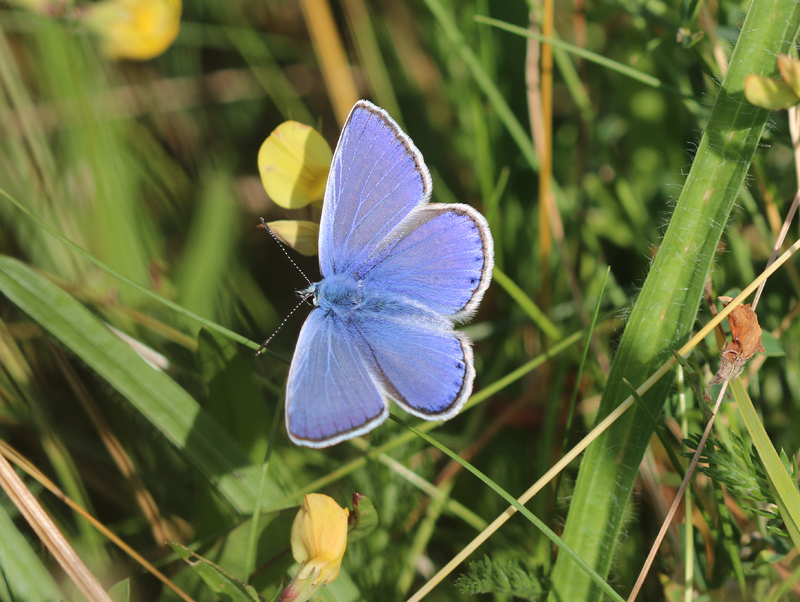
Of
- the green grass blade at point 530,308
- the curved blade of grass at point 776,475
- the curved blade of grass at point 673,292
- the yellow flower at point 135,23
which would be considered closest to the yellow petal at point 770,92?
the curved blade of grass at point 673,292

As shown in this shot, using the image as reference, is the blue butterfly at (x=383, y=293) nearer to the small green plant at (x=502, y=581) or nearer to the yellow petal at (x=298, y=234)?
the yellow petal at (x=298, y=234)

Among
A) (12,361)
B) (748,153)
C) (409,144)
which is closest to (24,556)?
(12,361)

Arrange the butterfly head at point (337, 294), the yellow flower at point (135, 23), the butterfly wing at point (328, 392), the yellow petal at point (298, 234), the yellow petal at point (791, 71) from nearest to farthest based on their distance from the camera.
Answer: the yellow petal at point (791, 71), the butterfly wing at point (328, 392), the yellow petal at point (298, 234), the butterfly head at point (337, 294), the yellow flower at point (135, 23)

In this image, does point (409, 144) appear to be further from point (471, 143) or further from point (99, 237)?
point (99, 237)

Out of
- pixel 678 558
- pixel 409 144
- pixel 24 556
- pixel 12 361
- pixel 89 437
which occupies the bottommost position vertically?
pixel 678 558

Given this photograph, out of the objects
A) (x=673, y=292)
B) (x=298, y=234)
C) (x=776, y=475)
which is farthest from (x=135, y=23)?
(x=776, y=475)

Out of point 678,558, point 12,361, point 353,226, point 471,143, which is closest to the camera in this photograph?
point 678,558

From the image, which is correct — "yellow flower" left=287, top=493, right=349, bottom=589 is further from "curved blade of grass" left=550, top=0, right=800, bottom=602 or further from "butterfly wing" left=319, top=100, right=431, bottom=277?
"butterfly wing" left=319, top=100, right=431, bottom=277
